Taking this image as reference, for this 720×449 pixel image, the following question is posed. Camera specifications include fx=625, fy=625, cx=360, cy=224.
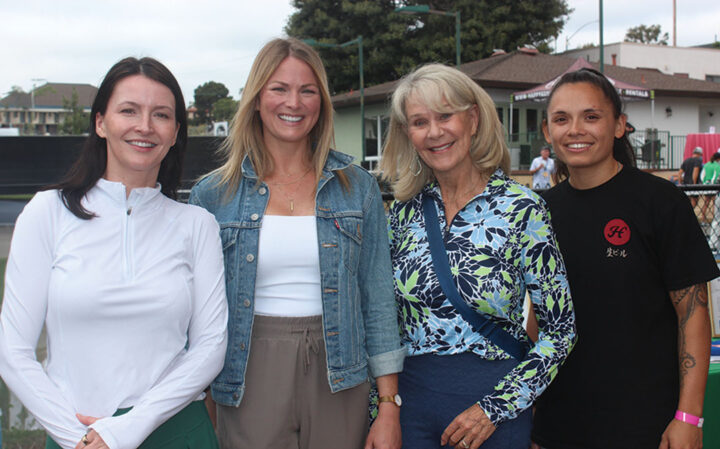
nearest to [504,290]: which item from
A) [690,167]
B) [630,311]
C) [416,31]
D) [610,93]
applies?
[630,311]

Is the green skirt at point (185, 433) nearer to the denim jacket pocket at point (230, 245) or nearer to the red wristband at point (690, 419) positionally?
the denim jacket pocket at point (230, 245)

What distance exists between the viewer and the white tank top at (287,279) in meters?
2.38

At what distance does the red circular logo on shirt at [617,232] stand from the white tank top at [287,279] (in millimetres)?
1163

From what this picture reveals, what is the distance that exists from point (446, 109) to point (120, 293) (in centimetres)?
141

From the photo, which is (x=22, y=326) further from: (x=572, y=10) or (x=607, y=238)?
(x=572, y=10)

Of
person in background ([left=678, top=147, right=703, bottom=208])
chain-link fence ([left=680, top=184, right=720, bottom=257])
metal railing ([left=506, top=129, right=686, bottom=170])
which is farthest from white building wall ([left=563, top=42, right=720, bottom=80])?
chain-link fence ([left=680, top=184, right=720, bottom=257])

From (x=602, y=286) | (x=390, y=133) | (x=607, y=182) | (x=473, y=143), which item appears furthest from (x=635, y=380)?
(x=390, y=133)

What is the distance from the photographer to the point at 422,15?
37.2m

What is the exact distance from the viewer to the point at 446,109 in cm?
252

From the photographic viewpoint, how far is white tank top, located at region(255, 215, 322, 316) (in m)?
2.38

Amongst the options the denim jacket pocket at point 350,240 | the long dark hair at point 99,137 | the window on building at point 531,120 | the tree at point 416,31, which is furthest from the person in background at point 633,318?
the tree at point 416,31

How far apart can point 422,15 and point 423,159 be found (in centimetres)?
3675

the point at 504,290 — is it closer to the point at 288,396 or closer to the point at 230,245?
the point at 288,396

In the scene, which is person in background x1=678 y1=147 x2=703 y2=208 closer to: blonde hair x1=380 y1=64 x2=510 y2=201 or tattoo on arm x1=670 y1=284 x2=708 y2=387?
tattoo on arm x1=670 y1=284 x2=708 y2=387
